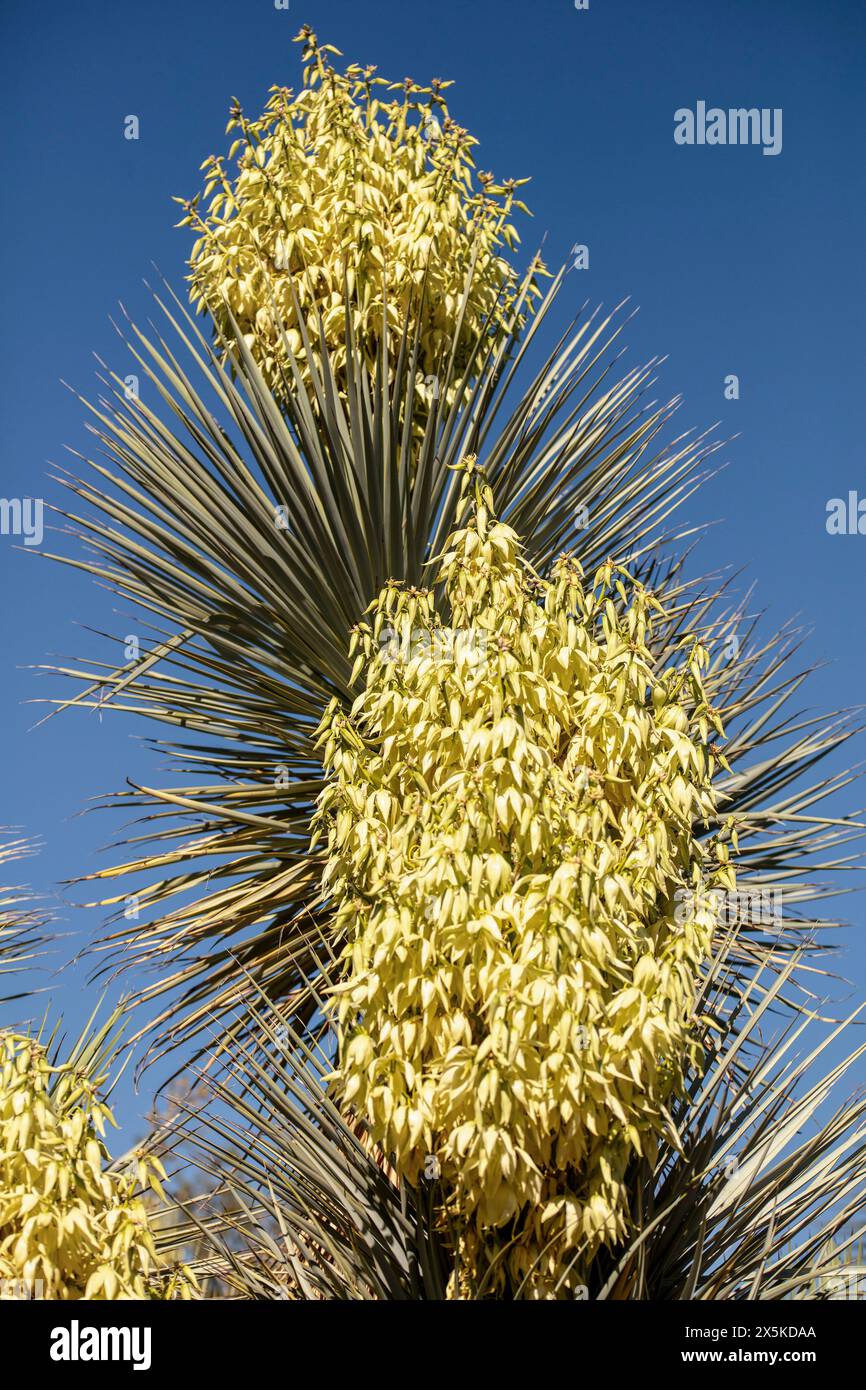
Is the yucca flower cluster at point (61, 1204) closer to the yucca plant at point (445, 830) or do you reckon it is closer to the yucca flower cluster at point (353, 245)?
the yucca plant at point (445, 830)

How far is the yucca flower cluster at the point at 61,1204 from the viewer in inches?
107

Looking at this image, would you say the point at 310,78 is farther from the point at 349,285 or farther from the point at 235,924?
the point at 235,924

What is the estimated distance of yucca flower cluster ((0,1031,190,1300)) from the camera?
271cm

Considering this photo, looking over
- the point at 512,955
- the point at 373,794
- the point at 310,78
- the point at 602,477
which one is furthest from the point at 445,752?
the point at 310,78

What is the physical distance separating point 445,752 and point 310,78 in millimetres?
2993

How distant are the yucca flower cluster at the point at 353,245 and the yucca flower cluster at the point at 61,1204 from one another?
251 centimetres

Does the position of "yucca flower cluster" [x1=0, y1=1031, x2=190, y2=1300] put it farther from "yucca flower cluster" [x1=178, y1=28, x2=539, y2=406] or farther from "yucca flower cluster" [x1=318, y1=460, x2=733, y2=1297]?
"yucca flower cluster" [x1=178, y1=28, x2=539, y2=406]

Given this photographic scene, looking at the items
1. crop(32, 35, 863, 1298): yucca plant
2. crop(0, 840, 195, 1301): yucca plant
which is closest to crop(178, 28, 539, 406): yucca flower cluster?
crop(32, 35, 863, 1298): yucca plant

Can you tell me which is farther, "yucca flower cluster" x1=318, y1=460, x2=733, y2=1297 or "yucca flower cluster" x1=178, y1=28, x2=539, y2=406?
"yucca flower cluster" x1=178, y1=28, x2=539, y2=406

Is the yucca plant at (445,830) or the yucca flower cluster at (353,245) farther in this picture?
the yucca flower cluster at (353,245)

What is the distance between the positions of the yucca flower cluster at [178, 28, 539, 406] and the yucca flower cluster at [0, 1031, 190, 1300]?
251 centimetres

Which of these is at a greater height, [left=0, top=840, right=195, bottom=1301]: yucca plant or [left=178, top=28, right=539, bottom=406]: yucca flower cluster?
[left=178, top=28, right=539, bottom=406]: yucca flower cluster

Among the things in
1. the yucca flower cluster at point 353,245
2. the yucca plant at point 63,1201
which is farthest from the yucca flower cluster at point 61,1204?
the yucca flower cluster at point 353,245

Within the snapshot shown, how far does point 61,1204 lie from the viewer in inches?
107
